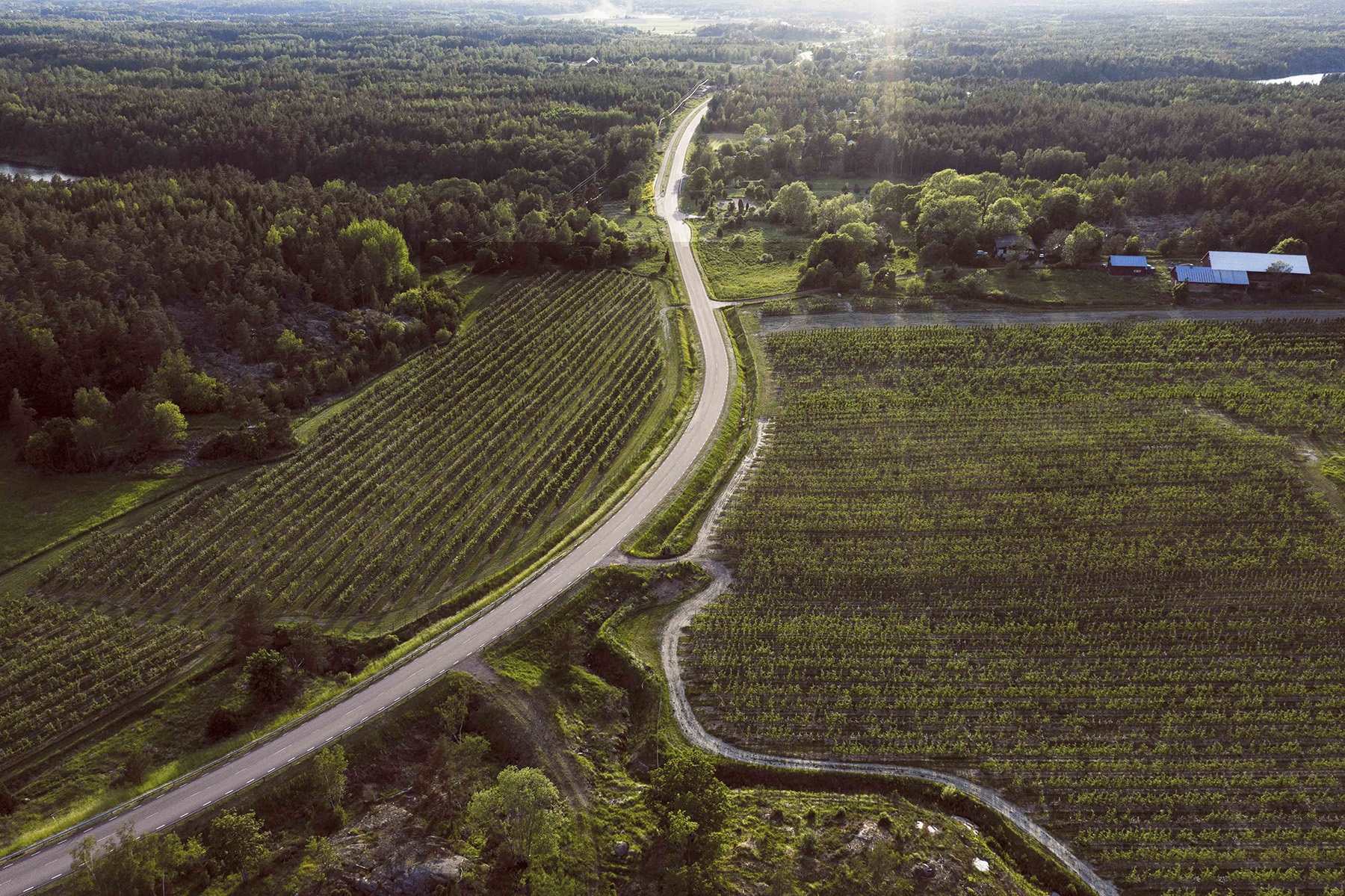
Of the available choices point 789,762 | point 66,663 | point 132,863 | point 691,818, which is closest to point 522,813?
point 691,818

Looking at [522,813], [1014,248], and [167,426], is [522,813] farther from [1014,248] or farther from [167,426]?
[1014,248]

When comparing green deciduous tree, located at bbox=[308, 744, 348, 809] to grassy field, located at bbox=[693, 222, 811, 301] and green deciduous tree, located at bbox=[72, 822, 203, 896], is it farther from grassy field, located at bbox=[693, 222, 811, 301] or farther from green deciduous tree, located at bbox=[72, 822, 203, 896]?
grassy field, located at bbox=[693, 222, 811, 301]

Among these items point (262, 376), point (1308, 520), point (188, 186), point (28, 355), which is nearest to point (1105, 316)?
point (1308, 520)

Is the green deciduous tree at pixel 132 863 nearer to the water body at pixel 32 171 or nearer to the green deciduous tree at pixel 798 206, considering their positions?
the green deciduous tree at pixel 798 206

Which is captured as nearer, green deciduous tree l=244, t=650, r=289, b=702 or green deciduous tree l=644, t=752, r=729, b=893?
green deciduous tree l=644, t=752, r=729, b=893

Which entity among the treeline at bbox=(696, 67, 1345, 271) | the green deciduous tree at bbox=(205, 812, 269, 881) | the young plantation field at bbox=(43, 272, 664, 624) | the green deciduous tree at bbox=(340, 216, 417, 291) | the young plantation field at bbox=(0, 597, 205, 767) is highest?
the treeline at bbox=(696, 67, 1345, 271)

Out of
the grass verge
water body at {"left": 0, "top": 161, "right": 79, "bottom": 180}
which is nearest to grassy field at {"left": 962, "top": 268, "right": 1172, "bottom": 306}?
the grass verge
